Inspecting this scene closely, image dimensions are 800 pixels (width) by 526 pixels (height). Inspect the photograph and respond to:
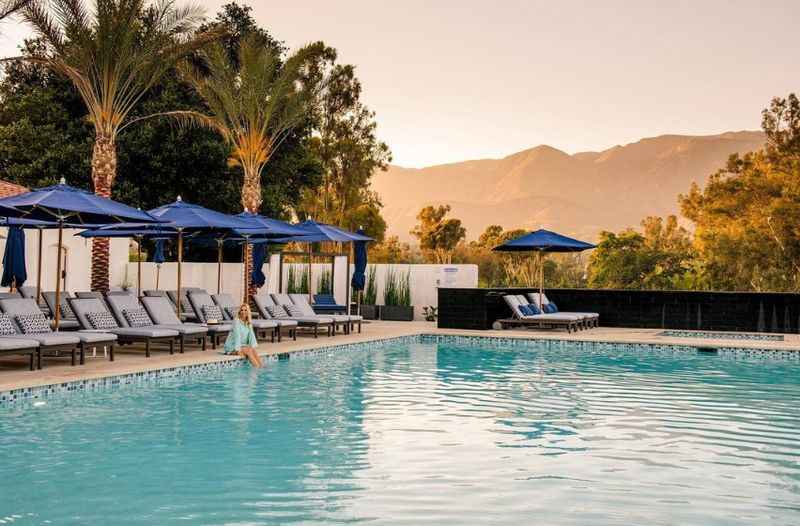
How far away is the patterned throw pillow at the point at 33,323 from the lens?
10.5 metres

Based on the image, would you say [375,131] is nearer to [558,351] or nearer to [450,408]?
[558,351]

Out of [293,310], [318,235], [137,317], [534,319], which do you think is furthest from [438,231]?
[137,317]

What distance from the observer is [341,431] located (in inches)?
293

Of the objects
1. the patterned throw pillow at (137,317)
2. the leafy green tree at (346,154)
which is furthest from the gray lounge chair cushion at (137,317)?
the leafy green tree at (346,154)

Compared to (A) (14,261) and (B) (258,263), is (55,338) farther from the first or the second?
(B) (258,263)

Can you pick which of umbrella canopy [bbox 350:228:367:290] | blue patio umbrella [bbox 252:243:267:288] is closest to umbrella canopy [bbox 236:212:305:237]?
umbrella canopy [bbox 350:228:367:290]

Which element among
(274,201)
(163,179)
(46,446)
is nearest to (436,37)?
(274,201)

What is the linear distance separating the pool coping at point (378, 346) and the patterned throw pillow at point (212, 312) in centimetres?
172

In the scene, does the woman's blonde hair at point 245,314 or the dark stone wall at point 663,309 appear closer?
the woman's blonde hair at point 245,314

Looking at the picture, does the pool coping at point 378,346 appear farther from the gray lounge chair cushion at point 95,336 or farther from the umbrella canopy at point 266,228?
the umbrella canopy at point 266,228

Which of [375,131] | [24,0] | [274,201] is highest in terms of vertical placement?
[375,131]

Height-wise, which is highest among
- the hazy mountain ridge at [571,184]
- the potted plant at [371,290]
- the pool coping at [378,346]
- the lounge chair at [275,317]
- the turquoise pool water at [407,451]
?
the hazy mountain ridge at [571,184]

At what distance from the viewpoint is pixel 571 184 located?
92125 mm

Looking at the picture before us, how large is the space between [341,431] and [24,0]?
1104 cm
